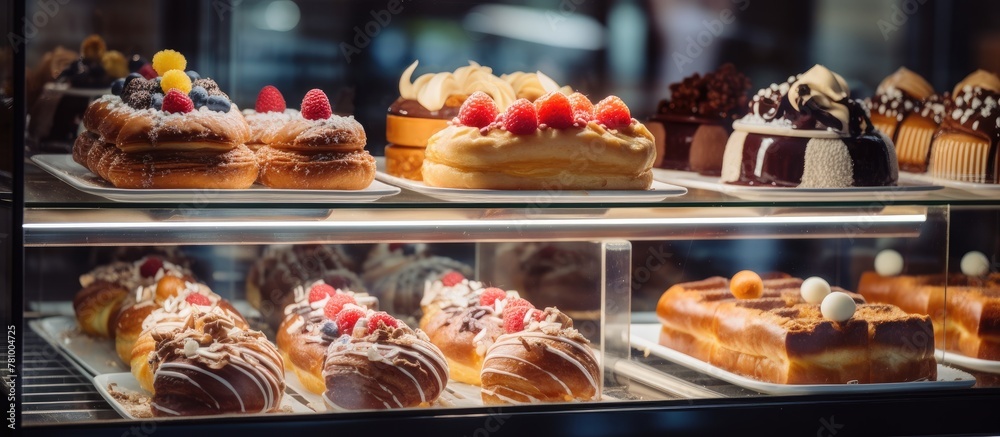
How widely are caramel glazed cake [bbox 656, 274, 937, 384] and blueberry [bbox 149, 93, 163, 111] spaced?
168 cm

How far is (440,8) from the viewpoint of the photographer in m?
4.04

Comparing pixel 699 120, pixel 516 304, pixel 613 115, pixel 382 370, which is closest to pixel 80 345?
pixel 382 370

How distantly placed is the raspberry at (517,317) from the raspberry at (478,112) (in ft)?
1.75

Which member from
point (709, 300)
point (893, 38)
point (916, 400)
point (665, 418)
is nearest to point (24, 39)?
point (665, 418)

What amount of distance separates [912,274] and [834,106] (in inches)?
30.0

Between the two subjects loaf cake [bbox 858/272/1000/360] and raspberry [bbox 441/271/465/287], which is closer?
loaf cake [bbox 858/272/1000/360]

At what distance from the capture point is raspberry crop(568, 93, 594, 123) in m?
3.08

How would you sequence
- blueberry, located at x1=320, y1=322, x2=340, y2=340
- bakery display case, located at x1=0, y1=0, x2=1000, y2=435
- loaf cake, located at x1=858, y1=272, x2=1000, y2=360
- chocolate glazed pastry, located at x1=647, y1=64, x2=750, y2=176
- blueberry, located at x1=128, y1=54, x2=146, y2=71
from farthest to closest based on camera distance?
blueberry, located at x1=128, y1=54, x2=146, y2=71 < chocolate glazed pastry, located at x1=647, y1=64, x2=750, y2=176 < loaf cake, located at x1=858, y1=272, x2=1000, y2=360 < blueberry, located at x1=320, y1=322, x2=340, y2=340 < bakery display case, located at x1=0, y1=0, x2=1000, y2=435

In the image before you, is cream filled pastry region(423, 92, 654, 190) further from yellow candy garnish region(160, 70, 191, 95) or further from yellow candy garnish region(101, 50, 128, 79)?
yellow candy garnish region(101, 50, 128, 79)

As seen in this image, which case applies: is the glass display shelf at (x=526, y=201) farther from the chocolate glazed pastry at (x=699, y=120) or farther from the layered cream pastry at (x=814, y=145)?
the chocolate glazed pastry at (x=699, y=120)

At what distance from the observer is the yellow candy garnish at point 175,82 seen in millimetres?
2967

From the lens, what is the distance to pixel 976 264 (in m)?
3.65

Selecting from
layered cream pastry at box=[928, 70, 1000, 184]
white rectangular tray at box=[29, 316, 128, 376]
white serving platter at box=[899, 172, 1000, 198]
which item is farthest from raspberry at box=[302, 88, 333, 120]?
layered cream pastry at box=[928, 70, 1000, 184]

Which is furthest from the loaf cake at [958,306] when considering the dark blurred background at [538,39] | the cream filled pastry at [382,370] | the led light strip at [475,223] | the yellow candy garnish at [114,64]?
the yellow candy garnish at [114,64]
